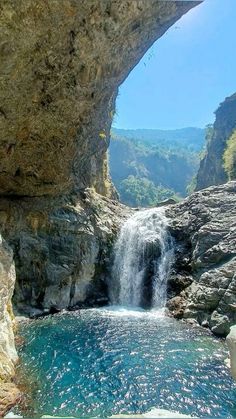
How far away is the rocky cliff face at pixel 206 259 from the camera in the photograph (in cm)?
1982

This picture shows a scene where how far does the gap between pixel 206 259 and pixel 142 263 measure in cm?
616

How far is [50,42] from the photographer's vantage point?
55.3 ft

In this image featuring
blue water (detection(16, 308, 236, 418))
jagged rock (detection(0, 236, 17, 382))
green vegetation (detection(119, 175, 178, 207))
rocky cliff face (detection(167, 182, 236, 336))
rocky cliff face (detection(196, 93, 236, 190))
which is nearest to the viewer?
blue water (detection(16, 308, 236, 418))

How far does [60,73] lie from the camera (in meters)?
18.9

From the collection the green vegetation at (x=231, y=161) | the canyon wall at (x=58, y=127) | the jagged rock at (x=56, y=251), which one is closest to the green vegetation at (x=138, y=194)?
the green vegetation at (x=231, y=161)

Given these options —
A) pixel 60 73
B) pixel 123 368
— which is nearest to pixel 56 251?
pixel 60 73

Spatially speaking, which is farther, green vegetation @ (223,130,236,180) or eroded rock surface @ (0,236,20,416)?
green vegetation @ (223,130,236,180)

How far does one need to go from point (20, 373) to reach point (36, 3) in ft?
49.8

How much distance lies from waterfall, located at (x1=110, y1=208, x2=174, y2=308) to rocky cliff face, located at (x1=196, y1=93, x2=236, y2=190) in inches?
2076

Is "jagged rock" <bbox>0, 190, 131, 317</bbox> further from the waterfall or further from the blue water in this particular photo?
the blue water

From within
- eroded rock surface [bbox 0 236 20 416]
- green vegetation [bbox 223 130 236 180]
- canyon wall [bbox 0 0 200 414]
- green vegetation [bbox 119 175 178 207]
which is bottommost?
eroded rock surface [bbox 0 236 20 416]

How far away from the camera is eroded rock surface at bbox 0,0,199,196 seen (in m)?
15.9

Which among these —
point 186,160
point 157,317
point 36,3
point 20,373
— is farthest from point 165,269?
point 186,160

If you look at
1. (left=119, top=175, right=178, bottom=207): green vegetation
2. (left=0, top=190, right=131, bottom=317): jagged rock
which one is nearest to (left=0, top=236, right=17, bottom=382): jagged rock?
(left=0, top=190, right=131, bottom=317): jagged rock
